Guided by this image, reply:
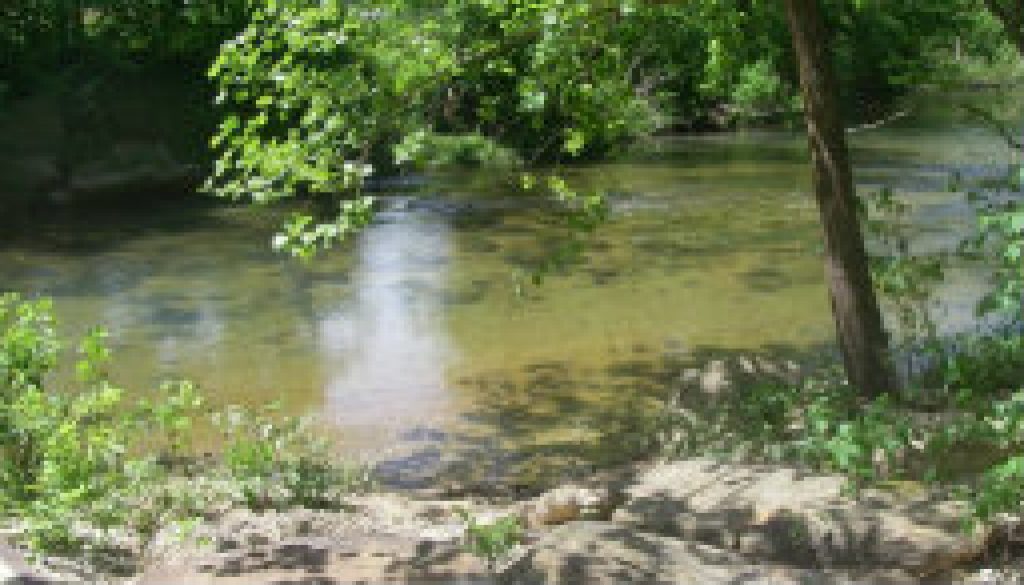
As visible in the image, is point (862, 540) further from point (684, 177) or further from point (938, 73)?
point (684, 177)

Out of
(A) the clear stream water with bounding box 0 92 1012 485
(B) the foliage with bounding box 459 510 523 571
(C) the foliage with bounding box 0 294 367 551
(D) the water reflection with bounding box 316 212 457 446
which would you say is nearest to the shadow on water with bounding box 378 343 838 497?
(A) the clear stream water with bounding box 0 92 1012 485

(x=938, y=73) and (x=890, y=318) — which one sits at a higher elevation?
(x=938, y=73)

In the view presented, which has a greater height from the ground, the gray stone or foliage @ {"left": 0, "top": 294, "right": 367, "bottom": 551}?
foliage @ {"left": 0, "top": 294, "right": 367, "bottom": 551}

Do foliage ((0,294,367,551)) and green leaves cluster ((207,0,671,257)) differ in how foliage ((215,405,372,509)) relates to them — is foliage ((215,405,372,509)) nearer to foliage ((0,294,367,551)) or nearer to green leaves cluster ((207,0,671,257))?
foliage ((0,294,367,551))

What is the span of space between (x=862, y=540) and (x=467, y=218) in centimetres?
1494

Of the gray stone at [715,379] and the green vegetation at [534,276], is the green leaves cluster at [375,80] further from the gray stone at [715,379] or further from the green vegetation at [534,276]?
the gray stone at [715,379]

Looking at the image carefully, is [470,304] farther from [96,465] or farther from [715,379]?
[96,465]

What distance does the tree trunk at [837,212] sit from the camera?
7.30m

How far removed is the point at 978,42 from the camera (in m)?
9.65

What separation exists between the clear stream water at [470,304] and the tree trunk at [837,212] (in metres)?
1.83

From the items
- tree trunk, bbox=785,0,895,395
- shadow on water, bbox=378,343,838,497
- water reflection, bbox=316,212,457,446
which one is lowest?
shadow on water, bbox=378,343,838,497

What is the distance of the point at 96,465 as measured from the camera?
6.22 meters

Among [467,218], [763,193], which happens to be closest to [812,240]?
[763,193]

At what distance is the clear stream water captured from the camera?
9805mm
